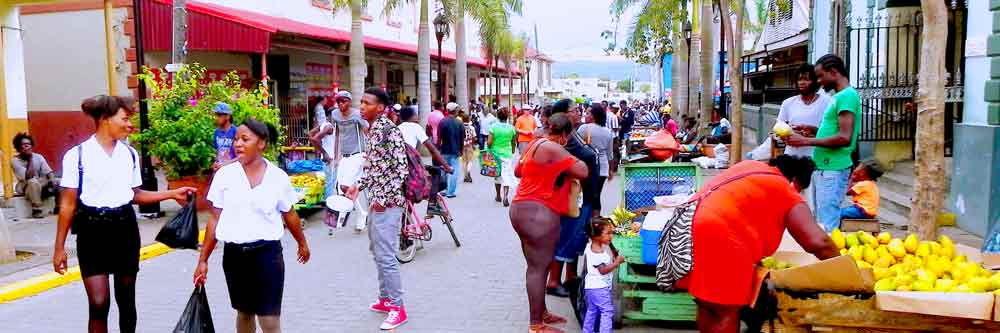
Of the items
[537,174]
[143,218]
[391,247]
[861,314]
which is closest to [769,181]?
[861,314]

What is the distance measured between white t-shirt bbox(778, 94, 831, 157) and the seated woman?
2573mm

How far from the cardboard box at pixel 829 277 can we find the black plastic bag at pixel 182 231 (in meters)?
3.37

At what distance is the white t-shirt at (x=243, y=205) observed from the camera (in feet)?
15.8

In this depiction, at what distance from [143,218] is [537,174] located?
765 cm

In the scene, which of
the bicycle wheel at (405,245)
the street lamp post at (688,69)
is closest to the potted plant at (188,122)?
the bicycle wheel at (405,245)

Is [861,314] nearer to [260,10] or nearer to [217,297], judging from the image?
[217,297]

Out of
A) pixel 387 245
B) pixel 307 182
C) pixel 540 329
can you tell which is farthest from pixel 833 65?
pixel 307 182

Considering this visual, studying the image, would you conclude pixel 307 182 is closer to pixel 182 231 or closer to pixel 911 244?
pixel 182 231

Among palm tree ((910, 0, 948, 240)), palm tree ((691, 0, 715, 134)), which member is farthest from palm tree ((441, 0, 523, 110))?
palm tree ((910, 0, 948, 240))

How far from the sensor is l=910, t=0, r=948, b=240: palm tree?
5.57m

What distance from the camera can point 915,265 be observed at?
5.11 meters

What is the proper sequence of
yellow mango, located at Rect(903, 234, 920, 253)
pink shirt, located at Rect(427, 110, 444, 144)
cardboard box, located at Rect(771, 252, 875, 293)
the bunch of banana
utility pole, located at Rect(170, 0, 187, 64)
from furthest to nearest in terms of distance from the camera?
pink shirt, located at Rect(427, 110, 444, 144)
utility pole, located at Rect(170, 0, 187, 64)
the bunch of banana
yellow mango, located at Rect(903, 234, 920, 253)
cardboard box, located at Rect(771, 252, 875, 293)

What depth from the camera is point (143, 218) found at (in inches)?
458

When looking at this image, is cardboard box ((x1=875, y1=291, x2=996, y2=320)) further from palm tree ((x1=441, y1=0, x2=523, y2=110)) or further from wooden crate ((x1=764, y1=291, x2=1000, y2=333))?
palm tree ((x1=441, y1=0, x2=523, y2=110))
